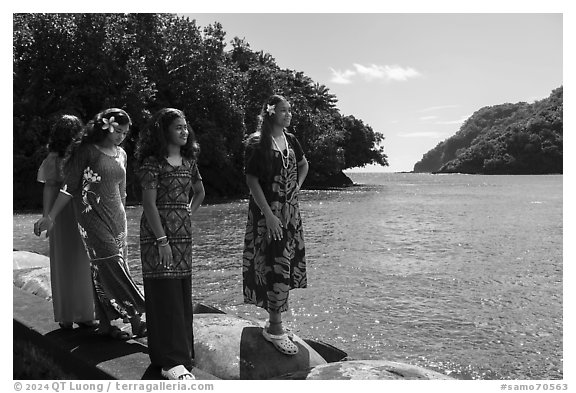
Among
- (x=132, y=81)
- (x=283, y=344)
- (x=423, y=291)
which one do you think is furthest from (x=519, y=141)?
(x=283, y=344)

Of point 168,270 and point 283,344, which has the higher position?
point 168,270

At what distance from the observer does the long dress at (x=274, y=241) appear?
4320mm

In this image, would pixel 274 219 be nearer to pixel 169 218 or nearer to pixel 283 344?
pixel 169 218

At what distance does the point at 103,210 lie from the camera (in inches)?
171

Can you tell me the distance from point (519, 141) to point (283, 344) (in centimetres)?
10086

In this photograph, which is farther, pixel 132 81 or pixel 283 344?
pixel 132 81

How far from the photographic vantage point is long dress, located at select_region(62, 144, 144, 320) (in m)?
4.32

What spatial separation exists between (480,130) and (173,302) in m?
147

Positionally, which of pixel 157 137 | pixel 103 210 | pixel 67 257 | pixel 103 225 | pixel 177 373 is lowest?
pixel 177 373

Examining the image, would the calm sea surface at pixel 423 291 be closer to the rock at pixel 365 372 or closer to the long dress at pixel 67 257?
the rock at pixel 365 372

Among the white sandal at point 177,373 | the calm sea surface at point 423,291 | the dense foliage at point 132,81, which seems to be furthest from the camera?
the dense foliage at point 132,81

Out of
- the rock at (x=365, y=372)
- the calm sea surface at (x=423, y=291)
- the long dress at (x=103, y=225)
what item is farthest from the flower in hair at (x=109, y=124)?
the calm sea surface at (x=423, y=291)

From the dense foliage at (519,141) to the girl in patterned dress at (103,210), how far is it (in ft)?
232

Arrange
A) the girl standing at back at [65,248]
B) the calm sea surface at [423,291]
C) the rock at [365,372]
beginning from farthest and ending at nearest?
the calm sea surface at [423,291] → the girl standing at back at [65,248] → the rock at [365,372]
